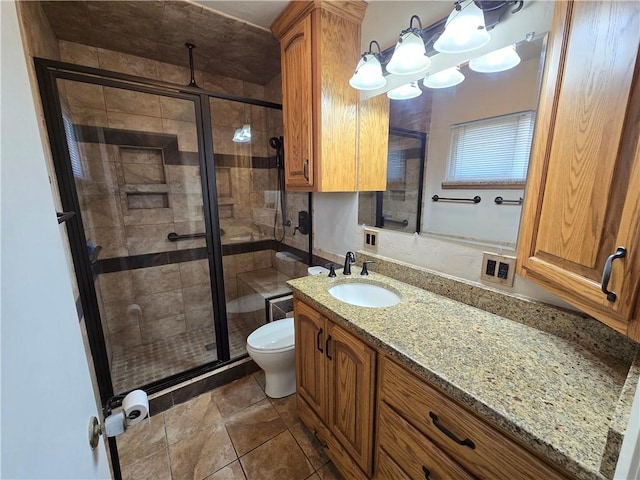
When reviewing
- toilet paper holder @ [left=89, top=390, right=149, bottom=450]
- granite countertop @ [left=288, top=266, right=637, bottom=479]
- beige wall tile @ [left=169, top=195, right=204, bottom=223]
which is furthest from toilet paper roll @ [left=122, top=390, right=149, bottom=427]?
beige wall tile @ [left=169, top=195, right=204, bottom=223]

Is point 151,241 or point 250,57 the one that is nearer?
point 250,57

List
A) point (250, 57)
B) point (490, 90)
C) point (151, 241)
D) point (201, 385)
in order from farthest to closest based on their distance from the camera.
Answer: point (151, 241)
point (250, 57)
point (201, 385)
point (490, 90)

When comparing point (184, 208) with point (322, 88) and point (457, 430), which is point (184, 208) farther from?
point (457, 430)

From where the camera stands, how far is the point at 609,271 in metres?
0.57

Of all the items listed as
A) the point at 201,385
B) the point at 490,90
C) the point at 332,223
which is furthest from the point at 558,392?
the point at 201,385

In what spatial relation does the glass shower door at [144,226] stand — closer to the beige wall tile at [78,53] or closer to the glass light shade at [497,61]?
the beige wall tile at [78,53]

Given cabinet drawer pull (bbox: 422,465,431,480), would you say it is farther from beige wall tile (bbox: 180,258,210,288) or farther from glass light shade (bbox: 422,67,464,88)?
beige wall tile (bbox: 180,258,210,288)

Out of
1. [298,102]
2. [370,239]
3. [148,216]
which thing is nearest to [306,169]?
[298,102]

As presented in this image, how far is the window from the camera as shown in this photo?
101 centimetres

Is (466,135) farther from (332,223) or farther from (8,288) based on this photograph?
(8,288)

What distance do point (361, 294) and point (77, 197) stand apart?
5.79 feet

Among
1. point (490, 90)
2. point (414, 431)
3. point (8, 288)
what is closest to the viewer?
point (8, 288)

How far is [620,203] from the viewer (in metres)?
0.58

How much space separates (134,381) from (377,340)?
1913 millimetres
